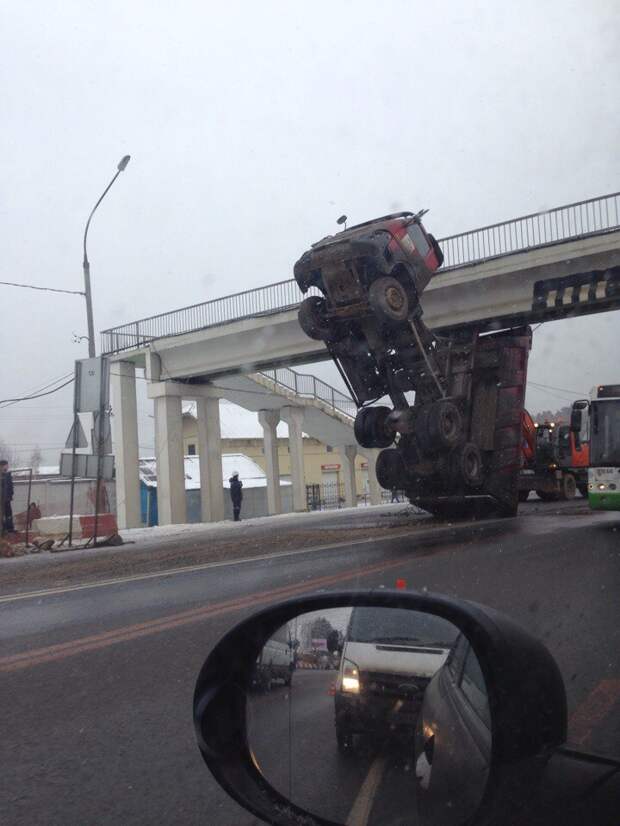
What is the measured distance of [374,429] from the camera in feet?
49.3

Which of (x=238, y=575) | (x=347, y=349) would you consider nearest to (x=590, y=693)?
(x=238, y=575)

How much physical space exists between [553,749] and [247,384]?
31.5 meters

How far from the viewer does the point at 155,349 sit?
29562mm

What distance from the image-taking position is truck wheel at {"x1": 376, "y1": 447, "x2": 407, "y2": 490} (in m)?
15.6

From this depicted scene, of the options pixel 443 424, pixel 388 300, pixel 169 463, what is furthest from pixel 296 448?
pixel 388 300

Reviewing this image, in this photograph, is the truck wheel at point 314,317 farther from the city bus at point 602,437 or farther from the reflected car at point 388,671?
the reflected car at point 388,671

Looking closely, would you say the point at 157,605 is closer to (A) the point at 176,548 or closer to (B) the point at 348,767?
(B) the point at 348,767

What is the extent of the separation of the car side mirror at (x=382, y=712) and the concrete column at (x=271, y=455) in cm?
3287

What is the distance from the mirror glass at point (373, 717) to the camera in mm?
1960

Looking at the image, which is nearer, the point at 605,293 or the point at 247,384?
the point at 605,293

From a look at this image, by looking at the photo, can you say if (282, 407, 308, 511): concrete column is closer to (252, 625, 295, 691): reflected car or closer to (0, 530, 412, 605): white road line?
(0, 530, 412, 605): white road line

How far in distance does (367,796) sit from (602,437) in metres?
13.3

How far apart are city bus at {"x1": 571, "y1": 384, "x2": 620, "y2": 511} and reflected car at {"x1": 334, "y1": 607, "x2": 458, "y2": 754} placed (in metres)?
12.9

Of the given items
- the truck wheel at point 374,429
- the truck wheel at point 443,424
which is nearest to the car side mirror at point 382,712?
the truck wheel at point 443,424
